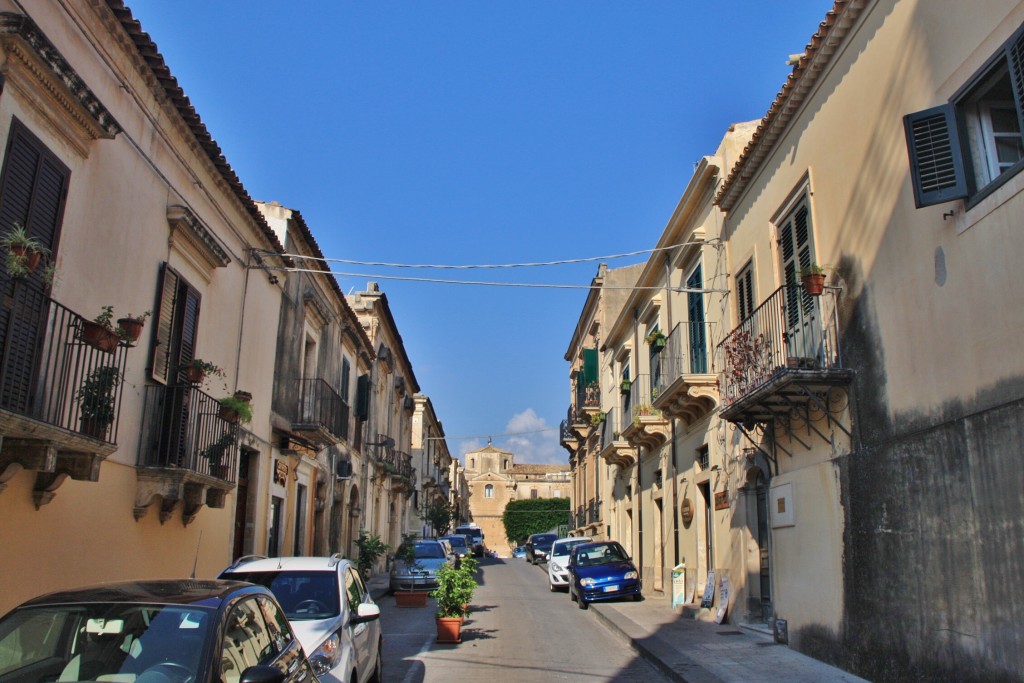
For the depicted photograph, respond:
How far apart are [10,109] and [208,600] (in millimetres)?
5020

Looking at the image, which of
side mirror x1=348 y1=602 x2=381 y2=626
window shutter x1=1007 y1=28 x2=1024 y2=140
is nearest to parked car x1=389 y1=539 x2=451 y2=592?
side mirror x1=348 y1=602 x2=381 y2=626

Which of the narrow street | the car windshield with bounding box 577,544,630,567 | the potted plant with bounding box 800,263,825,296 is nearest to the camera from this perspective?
the potted plant with bounding box 800,263,825,296

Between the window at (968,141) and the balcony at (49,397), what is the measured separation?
7.62 meters

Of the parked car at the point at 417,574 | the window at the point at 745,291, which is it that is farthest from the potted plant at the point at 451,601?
the parked car at the point at 417,574

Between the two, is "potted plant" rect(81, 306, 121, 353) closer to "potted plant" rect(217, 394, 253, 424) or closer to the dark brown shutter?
the dark brown shutter

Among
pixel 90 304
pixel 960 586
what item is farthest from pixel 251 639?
pixel 960 586

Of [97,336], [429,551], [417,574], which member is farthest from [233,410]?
[429,551]

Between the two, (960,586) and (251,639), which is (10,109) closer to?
(251,639)

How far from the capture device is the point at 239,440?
1368 centimetres

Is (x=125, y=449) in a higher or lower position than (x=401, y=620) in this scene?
higher

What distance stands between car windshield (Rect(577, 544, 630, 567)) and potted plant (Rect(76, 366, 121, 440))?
14773mm

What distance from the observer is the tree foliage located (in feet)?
A: 259

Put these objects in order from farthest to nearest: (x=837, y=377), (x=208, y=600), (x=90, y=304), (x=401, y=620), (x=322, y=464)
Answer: (x=322, y=464) → (x=401, y=620) → (x=837, y=377) → (x=90, y=304) → (x=208, y=600)

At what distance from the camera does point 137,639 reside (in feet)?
15.5
